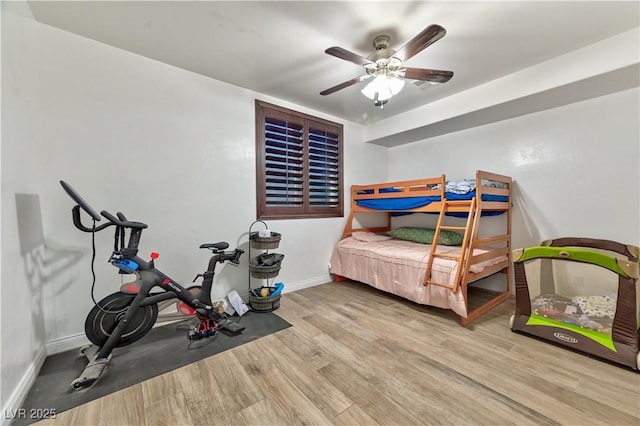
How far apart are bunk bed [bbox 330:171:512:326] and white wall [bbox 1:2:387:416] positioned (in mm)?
1449

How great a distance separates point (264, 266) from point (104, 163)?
1.71 meters

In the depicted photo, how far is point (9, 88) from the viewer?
58.4 inches

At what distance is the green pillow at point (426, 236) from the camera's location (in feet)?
→ 10.0

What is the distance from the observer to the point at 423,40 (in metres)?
1.60

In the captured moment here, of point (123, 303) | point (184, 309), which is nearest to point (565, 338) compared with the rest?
point (184, 309)

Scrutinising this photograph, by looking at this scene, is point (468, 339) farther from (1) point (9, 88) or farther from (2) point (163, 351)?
(1) point (9, 88)

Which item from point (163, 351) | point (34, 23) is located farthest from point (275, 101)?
point (163, 351)

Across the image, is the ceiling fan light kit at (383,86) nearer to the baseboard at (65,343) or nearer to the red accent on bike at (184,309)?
the red accent on bike at (184,309)

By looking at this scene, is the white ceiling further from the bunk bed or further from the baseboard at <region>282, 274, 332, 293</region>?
the baseboard at <region>282, 274, 332, 293</region>

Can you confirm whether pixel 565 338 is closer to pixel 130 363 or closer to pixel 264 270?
pixel 264 270

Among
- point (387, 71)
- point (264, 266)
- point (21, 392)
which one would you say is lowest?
point (21, 392)

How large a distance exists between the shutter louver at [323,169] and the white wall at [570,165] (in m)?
1.88

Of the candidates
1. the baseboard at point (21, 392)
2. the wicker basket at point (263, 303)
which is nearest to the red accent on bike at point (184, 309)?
the wicker basket at point (263, 303)

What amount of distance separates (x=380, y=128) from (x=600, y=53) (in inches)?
91.1
